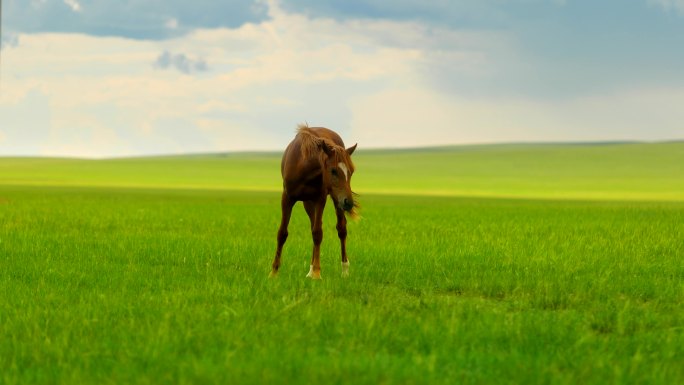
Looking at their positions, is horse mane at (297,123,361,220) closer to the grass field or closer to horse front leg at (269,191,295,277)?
horse front leg at (269,191,295,277)

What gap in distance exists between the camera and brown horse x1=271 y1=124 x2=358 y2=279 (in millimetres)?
11883

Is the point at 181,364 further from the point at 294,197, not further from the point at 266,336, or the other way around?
the point at 294,197

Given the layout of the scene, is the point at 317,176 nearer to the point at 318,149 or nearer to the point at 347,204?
the point at 318,149

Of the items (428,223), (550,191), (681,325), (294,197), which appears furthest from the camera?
(550,191)

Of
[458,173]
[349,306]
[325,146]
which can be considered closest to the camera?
[349,306]

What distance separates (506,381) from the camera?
7.14 meters

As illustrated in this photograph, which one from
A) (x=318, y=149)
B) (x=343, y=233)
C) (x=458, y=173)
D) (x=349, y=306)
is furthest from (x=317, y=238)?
(x=458, y=173)

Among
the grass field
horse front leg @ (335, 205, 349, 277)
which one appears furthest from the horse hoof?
horse front leg @ (335, 205, 349, 277)

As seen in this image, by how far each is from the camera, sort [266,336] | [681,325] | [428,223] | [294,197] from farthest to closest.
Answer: [428,223] → [294,197] → [681,325] → [266,336]

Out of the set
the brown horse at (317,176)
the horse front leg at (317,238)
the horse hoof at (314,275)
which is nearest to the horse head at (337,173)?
the brown horse at (317,176)

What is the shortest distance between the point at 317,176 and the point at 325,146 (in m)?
0.88

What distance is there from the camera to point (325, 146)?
1198cm

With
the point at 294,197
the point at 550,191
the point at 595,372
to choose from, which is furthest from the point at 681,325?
the point at 550,191

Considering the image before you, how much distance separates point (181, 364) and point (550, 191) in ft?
246
